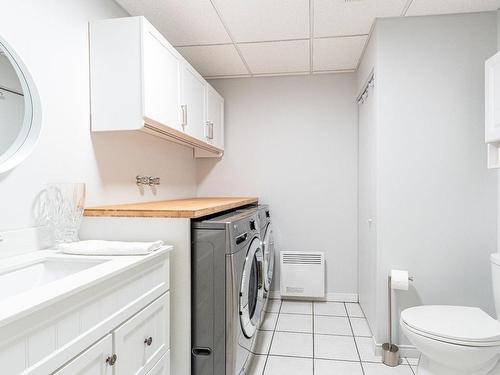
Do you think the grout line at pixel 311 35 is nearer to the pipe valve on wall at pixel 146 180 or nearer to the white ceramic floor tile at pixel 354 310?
the pipe valve on wall at pixel 146 180

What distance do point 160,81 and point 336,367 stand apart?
2024 mm

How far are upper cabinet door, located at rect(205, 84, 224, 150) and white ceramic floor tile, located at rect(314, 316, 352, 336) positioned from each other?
1761 mm

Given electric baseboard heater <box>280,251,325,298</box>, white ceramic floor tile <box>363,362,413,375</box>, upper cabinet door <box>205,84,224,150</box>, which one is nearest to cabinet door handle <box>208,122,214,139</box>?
upper cabinet door <box>205,84,224,150</box>

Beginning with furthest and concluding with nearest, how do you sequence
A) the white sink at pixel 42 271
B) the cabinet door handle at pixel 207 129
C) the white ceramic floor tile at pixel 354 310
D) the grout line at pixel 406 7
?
the white ceramic floor tile at pixel 354 310, the cabinet door handle at pixel 207 129, the grout line at pixel 406 7, the white sink at pixel 42 271

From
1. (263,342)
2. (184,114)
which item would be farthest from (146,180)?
(263,342)

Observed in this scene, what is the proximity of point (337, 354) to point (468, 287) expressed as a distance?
0.95m

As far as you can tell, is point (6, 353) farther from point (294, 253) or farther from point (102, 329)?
point (294, 253)

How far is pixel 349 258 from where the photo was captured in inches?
129

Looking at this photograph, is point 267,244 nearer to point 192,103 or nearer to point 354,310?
point 354,310

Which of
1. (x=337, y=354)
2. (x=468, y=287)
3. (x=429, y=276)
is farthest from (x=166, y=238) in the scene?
(x=468, y=287)

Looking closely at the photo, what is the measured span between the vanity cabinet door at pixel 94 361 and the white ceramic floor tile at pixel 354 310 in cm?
236

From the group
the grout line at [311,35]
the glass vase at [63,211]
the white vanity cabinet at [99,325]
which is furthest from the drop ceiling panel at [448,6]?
the glass vase at [63,211]

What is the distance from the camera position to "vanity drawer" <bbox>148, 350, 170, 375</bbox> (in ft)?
4.51

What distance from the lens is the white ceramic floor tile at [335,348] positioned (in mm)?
2230
